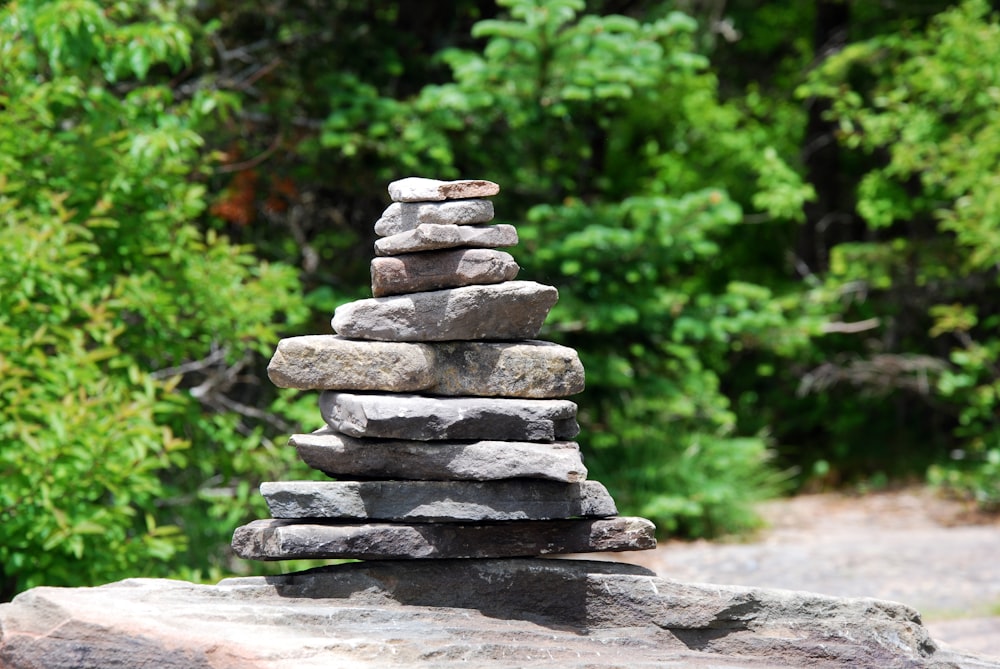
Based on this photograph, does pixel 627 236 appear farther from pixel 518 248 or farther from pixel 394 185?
pixel 394 185

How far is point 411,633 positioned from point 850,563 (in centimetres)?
597

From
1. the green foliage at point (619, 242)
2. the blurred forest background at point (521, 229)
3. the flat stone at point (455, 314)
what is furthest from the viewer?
the green foliage at point (619, 242)

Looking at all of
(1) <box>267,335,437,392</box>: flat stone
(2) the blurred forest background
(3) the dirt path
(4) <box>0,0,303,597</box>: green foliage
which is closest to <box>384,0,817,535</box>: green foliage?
(2) the blurred forest background

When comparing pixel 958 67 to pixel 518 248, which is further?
pixel 958 67

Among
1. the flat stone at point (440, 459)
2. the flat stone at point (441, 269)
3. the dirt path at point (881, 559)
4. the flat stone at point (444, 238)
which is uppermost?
the flat stone at point (444, 238)

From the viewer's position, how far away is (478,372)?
15.4 ft

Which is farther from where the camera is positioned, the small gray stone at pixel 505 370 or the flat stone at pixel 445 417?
the small gray stone at pixel 505 370

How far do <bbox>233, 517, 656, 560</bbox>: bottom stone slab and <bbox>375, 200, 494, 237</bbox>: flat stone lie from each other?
49.9 inches

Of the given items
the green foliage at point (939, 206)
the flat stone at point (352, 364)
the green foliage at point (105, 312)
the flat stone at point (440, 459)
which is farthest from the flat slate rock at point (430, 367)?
the green foliage at point (939, 206)

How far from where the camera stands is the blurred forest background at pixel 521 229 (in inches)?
257

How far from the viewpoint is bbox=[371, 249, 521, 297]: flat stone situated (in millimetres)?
4645

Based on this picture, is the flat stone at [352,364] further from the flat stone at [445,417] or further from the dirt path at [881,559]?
the dirt path at [881,559]

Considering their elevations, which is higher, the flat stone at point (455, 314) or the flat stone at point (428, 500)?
the flat stone at point (455, 314)

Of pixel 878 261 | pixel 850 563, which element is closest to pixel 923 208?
pixel 878 261
